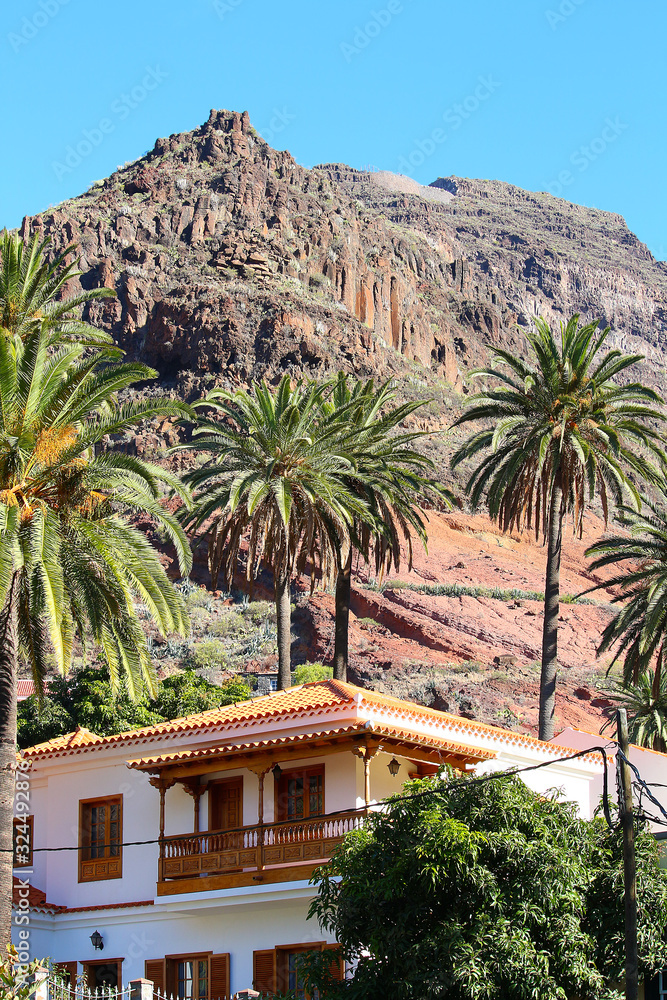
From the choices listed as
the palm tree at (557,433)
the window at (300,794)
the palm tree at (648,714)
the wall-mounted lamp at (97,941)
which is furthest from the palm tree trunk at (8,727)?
the palm tree at (648,714)

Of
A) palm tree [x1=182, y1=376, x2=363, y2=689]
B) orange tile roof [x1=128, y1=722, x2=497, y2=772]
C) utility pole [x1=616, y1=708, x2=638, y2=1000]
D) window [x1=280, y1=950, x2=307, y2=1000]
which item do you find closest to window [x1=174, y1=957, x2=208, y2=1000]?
window [x1=280, y1=950, x2=307, y2=1000]

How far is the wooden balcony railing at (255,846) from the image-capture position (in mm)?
23359

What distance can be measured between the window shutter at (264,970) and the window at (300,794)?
253 centimetres

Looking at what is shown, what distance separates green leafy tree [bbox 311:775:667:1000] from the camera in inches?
666

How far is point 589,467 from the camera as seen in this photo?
113 feet

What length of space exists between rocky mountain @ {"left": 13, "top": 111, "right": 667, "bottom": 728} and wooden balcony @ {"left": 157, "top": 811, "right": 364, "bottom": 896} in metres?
38.0

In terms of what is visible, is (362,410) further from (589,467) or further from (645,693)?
(645,693)

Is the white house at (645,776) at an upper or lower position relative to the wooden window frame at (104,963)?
upper

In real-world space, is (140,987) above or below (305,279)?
below

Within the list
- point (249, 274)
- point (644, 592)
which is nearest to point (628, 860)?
point (644, 592)

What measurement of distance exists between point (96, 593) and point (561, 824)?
8369mm

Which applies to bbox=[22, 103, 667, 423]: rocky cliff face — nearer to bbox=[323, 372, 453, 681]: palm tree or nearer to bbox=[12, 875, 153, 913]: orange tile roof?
bbox=[323, 372, 453, 681]: palm tree

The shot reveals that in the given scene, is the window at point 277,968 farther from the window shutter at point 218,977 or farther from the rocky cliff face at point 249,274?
the rocky cliff face at point 249,274

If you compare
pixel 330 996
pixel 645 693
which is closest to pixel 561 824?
pixel 330 996
